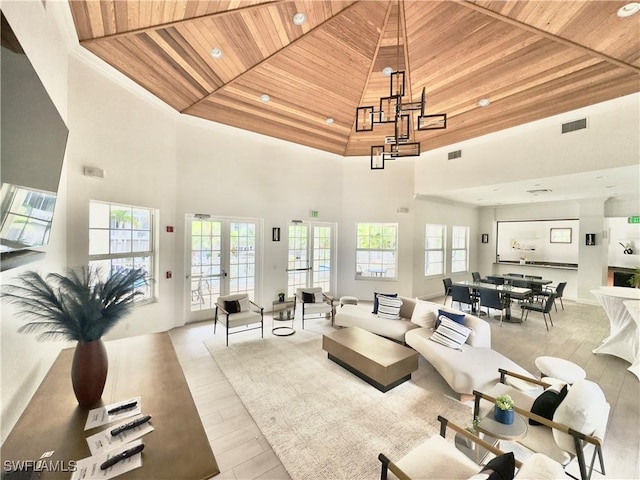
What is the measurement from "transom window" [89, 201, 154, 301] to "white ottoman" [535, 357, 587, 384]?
16.3ft

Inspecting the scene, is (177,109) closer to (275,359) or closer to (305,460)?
(275,359)

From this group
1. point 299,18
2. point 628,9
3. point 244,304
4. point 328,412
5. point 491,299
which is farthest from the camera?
point 491,299

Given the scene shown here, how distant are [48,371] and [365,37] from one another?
15.7 ft

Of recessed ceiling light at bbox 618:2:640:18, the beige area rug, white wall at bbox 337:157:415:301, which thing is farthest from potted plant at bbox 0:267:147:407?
white wall at bbox 337:157:415:301

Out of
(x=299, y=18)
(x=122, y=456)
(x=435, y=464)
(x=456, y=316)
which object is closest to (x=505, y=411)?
(x=435, y=464)

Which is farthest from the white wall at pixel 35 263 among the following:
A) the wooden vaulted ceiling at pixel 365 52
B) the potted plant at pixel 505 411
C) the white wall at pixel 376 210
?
the white wall at pixel 376 210

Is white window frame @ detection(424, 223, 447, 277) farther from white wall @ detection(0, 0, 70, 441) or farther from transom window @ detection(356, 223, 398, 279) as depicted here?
white wall @ detection(0, 0, 70, 441)

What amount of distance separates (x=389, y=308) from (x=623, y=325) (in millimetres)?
3445

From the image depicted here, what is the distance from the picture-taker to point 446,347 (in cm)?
339

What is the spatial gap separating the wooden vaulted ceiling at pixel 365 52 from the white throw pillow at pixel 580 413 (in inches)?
141

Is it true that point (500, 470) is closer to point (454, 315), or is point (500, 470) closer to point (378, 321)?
point (454, 315)

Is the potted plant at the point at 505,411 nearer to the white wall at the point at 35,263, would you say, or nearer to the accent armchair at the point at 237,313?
the white wall at the point at 35,263

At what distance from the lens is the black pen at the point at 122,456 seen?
1191 mm

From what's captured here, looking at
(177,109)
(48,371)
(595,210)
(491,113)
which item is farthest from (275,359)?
(595,210)
